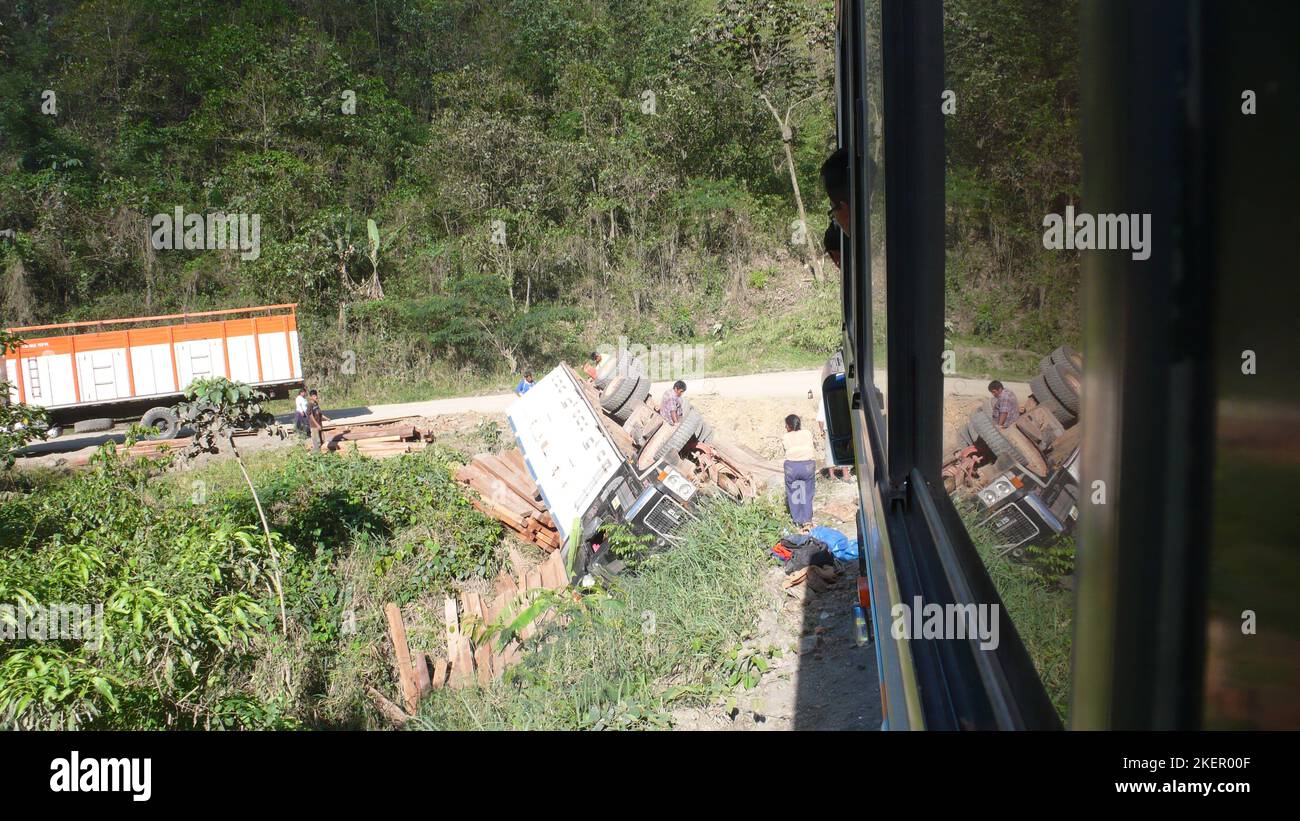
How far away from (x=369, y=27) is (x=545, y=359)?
1981cm

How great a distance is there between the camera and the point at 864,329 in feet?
8.74

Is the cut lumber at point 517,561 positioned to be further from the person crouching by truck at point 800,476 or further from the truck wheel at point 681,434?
the person crouching by truck at point 800,476

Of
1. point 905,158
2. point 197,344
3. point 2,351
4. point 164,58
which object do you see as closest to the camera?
point 905,158

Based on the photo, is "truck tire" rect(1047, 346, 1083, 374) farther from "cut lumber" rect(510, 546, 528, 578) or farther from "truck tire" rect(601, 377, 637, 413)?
"truck tire" rect(601, 377, 637, 413)

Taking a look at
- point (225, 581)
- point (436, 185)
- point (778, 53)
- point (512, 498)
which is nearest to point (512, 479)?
point (512, 498)

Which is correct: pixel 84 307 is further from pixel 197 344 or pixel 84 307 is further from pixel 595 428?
pixel 595 428

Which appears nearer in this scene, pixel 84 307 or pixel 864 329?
pixel 864 329

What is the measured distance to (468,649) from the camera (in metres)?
7.17

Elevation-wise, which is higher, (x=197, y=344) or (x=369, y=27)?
(x=369, y=27)

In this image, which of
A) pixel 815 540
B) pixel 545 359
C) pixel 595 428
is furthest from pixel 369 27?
pixel 815 540

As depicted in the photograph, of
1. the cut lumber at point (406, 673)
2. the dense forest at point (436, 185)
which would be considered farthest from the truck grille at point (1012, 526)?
the dense forest at point (436, 185)

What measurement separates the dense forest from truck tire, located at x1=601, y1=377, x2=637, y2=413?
22.8 ft

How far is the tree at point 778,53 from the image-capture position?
22531 millimetres

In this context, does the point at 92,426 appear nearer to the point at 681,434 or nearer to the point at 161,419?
the point at 161,419
